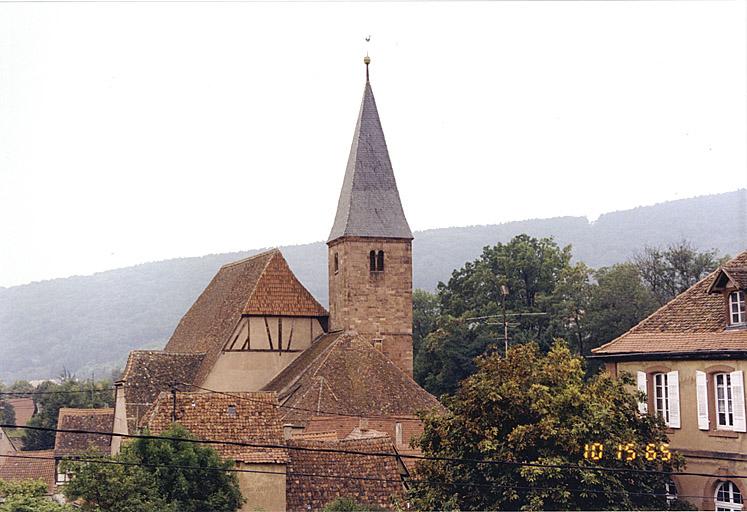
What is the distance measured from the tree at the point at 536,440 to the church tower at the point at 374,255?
85.1 feet

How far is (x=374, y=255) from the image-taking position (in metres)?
55.8

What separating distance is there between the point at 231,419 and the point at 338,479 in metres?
3.67

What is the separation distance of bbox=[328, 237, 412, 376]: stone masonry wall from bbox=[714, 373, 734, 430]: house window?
27566 millimetres

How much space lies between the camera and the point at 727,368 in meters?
28.0

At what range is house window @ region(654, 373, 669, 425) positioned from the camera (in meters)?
30.2

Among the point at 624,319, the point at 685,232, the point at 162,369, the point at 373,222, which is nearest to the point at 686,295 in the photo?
the point at 373,222

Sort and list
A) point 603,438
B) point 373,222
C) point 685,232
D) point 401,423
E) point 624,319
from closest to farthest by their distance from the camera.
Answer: point 603,438, point 401,423, point 373,222, point 624,319, point 685,232

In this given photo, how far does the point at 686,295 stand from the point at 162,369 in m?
31.0

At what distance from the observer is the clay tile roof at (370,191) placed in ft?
183

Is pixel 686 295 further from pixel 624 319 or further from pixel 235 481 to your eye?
pixel 624 319

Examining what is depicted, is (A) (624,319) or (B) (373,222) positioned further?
(A) (624,319)

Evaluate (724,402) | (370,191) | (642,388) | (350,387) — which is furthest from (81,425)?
(724,402)

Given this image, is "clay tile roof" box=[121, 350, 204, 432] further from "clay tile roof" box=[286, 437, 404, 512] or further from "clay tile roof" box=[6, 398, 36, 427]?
"clay tile roof" box=[6, 398, 36, 427]

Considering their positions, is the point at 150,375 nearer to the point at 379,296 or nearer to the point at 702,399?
the point at 379,296
